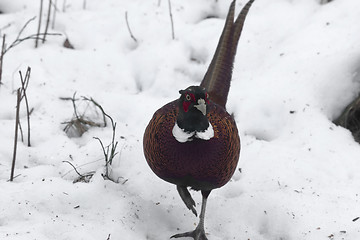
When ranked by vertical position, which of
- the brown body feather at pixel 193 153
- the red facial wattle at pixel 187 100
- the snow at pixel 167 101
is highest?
the red facial wattle at pixel 187 100

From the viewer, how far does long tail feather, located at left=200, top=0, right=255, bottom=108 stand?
2.76 m

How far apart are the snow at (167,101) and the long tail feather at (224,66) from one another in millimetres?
561

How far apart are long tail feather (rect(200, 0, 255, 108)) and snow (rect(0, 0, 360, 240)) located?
1.84 feet

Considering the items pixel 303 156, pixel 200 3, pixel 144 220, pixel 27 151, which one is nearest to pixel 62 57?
pixel 27 151

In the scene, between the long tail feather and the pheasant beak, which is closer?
the pheasant beak

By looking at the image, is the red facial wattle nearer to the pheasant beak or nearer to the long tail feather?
the pheasant beak

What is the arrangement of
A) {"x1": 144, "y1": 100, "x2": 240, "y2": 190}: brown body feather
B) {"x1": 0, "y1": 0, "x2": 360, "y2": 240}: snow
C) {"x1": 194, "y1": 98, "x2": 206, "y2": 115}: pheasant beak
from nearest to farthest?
{"x1": 194, "y1": 98, "x2": 206, "y2": 115}: pheasant beak < {"x1": 144, "y1": 100, "x2": 240, "y2": 190}: brown body feather < {"x1": 0, "y1": 0, "x2": 360, "y2": 240}: snow

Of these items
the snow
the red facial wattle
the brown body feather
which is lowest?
the snow

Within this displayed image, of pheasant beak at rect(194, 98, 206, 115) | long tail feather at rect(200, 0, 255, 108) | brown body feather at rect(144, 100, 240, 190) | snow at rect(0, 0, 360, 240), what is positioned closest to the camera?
pheasant beak at rect(194, 98, 206, 115)

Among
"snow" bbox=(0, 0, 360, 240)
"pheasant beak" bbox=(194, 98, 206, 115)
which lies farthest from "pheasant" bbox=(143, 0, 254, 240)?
"snow" bbox=(0, 0, 360, 240)

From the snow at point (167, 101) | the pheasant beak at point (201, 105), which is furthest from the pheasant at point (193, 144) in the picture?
the snow at point (167, 101)

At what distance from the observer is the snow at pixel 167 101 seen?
2430mm

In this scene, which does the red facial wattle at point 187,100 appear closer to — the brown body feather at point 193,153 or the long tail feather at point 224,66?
the brown body feather at point 193,153

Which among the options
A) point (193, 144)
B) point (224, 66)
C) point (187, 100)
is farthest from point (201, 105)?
point (224, 66)
